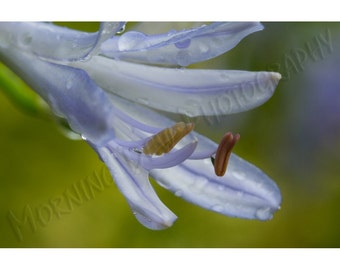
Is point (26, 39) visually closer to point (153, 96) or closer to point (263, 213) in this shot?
point (153, 96)

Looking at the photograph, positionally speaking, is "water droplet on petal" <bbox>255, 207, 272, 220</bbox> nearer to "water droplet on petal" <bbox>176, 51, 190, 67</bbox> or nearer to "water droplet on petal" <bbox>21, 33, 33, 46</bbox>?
"water droplet on petal" <bbox>176, 51, 190, 67</bbox>

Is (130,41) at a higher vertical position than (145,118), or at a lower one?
higher
